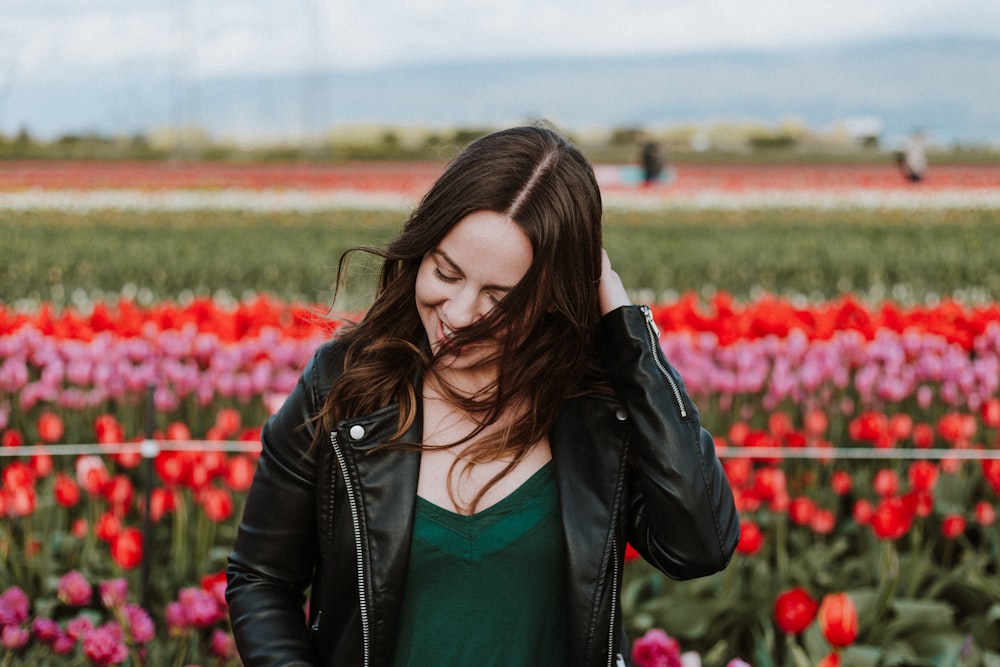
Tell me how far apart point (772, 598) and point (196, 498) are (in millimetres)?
1727

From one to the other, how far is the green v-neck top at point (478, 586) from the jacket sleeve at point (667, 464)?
166 mm

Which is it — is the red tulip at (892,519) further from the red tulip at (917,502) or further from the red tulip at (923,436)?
the red tulip at (923,436)

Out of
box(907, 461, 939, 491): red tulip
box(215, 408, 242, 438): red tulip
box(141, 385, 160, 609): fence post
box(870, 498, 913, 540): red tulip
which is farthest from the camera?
box(215, 408, 242, 438): red tulip

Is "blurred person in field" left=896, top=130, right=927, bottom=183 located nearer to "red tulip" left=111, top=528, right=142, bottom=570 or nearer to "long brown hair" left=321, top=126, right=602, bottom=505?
"red tulip" left=111, top=528, right=142, bottom=570

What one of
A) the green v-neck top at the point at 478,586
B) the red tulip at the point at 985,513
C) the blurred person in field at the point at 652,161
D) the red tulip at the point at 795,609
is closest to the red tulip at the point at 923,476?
the red tulip at the point at 985,513

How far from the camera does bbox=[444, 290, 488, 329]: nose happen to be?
1600mm

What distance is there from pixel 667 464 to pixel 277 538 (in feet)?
1.87

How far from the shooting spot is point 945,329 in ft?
15.4

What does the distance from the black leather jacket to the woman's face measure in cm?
19

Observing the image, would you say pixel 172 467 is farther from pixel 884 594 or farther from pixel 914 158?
pixel 914 158

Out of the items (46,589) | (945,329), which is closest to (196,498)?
(46,589)

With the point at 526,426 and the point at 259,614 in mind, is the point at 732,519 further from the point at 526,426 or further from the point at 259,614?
the point at 259,614

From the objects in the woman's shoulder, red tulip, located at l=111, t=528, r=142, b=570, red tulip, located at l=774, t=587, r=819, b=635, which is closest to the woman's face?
the woman's shoulder

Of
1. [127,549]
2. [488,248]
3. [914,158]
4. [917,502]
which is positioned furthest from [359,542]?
[914,158]
